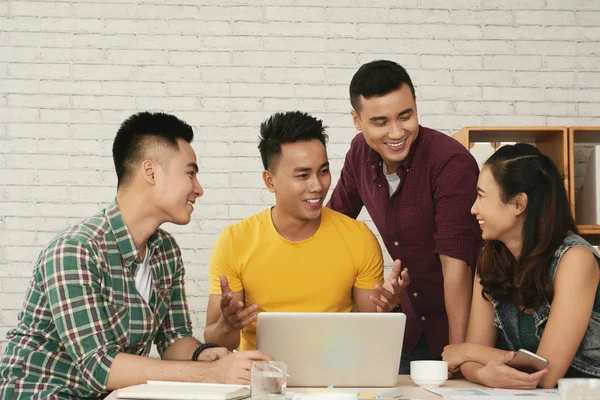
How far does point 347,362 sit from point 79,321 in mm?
638

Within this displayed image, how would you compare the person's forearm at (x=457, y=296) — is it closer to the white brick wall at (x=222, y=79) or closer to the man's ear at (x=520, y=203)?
the man's ear at (x=520, y=203)

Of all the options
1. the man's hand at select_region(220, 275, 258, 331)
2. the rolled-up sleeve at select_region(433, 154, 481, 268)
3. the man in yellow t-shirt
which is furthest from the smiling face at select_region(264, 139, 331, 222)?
the man's hand at select_region(220, 275, 258, 331)

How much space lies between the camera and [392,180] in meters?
2.64

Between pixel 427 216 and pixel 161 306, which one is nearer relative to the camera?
pixel 161 306

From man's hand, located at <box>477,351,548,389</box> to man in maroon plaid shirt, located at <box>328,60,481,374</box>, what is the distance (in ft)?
1.72

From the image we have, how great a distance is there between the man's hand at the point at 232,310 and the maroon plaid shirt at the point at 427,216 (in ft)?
2.28

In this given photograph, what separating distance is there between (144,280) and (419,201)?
97cm

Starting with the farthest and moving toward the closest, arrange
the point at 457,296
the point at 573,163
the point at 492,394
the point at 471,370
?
the point at 573,163 → the point at 457,296 → the point at 471,370 → the point at 492,394

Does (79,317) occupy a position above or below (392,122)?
below

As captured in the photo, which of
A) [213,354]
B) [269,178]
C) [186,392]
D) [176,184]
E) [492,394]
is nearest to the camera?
[186,392]

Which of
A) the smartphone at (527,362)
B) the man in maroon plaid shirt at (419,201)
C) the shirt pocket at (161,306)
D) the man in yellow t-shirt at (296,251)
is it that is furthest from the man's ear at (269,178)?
the smartphone at (527,362)

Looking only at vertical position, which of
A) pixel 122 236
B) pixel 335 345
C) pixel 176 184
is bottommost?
pixel 335 345

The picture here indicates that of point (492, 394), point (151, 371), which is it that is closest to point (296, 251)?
point (151, 371)

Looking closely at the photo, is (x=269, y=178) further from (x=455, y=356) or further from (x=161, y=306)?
(x=455, y=356)
